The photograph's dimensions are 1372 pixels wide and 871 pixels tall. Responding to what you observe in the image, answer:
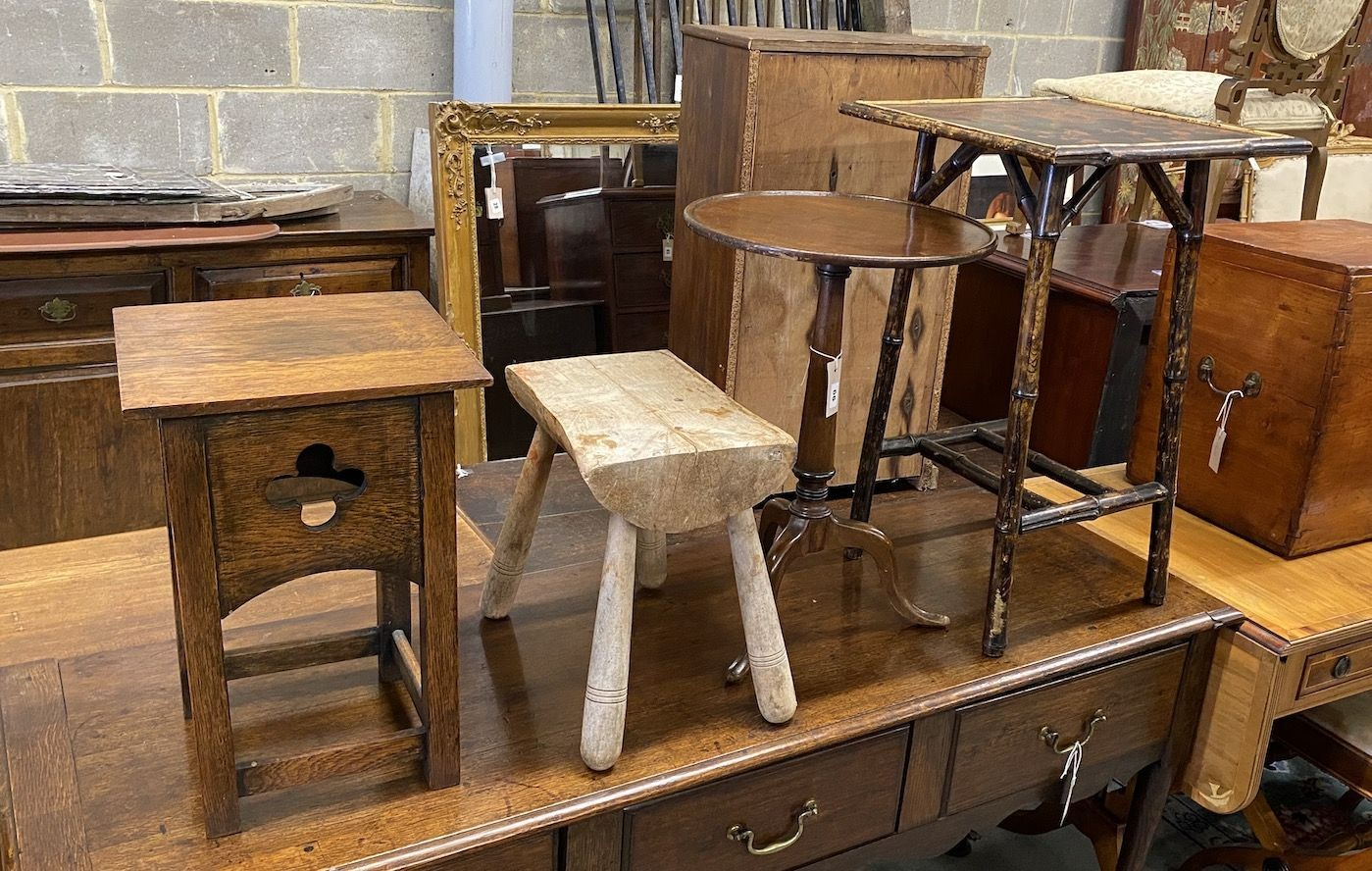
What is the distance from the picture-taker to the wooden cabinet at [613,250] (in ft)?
7.54

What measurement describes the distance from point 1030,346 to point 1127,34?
2.79 metres

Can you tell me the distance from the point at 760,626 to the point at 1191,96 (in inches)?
102

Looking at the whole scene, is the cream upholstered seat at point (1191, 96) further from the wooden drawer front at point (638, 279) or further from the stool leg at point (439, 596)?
the stool leg at point (439, 596)

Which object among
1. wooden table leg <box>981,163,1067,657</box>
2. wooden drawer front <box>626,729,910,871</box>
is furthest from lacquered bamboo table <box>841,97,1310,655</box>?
wooden drawer front <box>626,729,910,871</box>

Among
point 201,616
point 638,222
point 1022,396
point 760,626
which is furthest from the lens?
point 638,222

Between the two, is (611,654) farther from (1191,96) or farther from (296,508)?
(1191,96)

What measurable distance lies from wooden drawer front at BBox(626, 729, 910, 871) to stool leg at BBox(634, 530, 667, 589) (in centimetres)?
34

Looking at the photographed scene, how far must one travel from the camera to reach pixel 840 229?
133 centimetres

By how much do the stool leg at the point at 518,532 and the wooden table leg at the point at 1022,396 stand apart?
1.76 ft

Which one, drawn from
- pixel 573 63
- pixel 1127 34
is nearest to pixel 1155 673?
pixel 573 63

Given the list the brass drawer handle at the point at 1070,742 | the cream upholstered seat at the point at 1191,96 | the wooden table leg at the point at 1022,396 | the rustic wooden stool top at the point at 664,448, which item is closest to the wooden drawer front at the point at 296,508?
the rustic wooden stool top at the point at 664,448

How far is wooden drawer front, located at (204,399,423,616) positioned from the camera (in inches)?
37.3

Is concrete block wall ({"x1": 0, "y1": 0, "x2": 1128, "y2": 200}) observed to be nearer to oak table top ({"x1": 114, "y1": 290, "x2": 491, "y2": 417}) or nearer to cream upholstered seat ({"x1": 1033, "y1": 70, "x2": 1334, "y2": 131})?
cream upholstered seat ({"x1": 1033, "y1": 70, "x2": 1334, "y2": 131})

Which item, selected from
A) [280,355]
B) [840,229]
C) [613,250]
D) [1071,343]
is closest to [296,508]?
[280,355]
